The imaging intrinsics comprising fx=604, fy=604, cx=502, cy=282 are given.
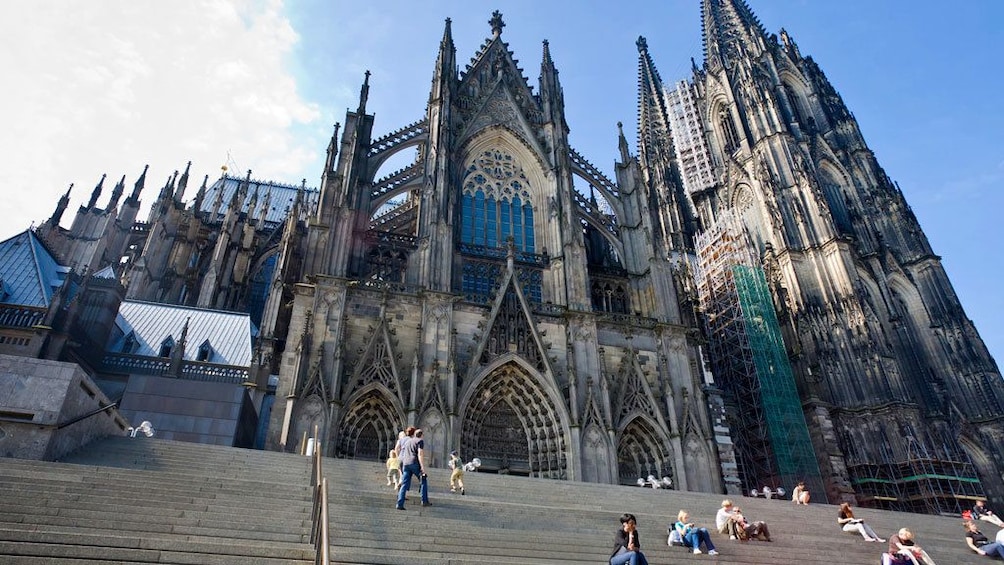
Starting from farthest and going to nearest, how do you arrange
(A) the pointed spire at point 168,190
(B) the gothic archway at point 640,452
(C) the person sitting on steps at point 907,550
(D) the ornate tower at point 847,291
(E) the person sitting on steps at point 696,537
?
(A) the pointed spire at point 168,190 < (D) the ornate tower at point 847,291 < (B) the gothic archway at point 640,452 < (E) the person sitting on steps at point 696,537 < (C) the person sitting on steps at point 907,550

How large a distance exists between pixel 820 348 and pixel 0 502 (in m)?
31.4

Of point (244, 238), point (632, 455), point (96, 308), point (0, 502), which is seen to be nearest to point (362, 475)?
point (0, 502)

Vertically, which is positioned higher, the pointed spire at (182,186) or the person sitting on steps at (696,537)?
the pointed spire at (182,186)

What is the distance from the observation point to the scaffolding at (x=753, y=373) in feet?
85.9

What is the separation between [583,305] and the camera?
2139cm

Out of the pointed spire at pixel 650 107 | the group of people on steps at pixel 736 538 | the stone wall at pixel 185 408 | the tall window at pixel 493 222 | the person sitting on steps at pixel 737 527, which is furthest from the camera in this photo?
the pointed spire at pixel 650 107

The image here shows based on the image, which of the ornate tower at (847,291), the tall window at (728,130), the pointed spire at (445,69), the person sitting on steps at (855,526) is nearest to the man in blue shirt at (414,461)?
the person sitting on steps at (855,526)

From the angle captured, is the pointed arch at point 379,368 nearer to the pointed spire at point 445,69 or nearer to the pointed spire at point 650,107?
the pointed spire at point 445,69

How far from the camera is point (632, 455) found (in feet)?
64.9

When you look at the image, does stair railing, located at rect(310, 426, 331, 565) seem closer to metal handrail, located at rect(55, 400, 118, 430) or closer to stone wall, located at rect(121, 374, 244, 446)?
metal handrail, located at rect(55, 400, 118, 430)

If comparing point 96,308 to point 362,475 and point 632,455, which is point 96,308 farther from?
point 632,455

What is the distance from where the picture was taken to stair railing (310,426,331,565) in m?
4.83

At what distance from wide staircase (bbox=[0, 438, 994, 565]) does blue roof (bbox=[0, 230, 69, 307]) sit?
35.6 feet

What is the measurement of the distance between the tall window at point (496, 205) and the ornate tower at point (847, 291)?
1558cm
